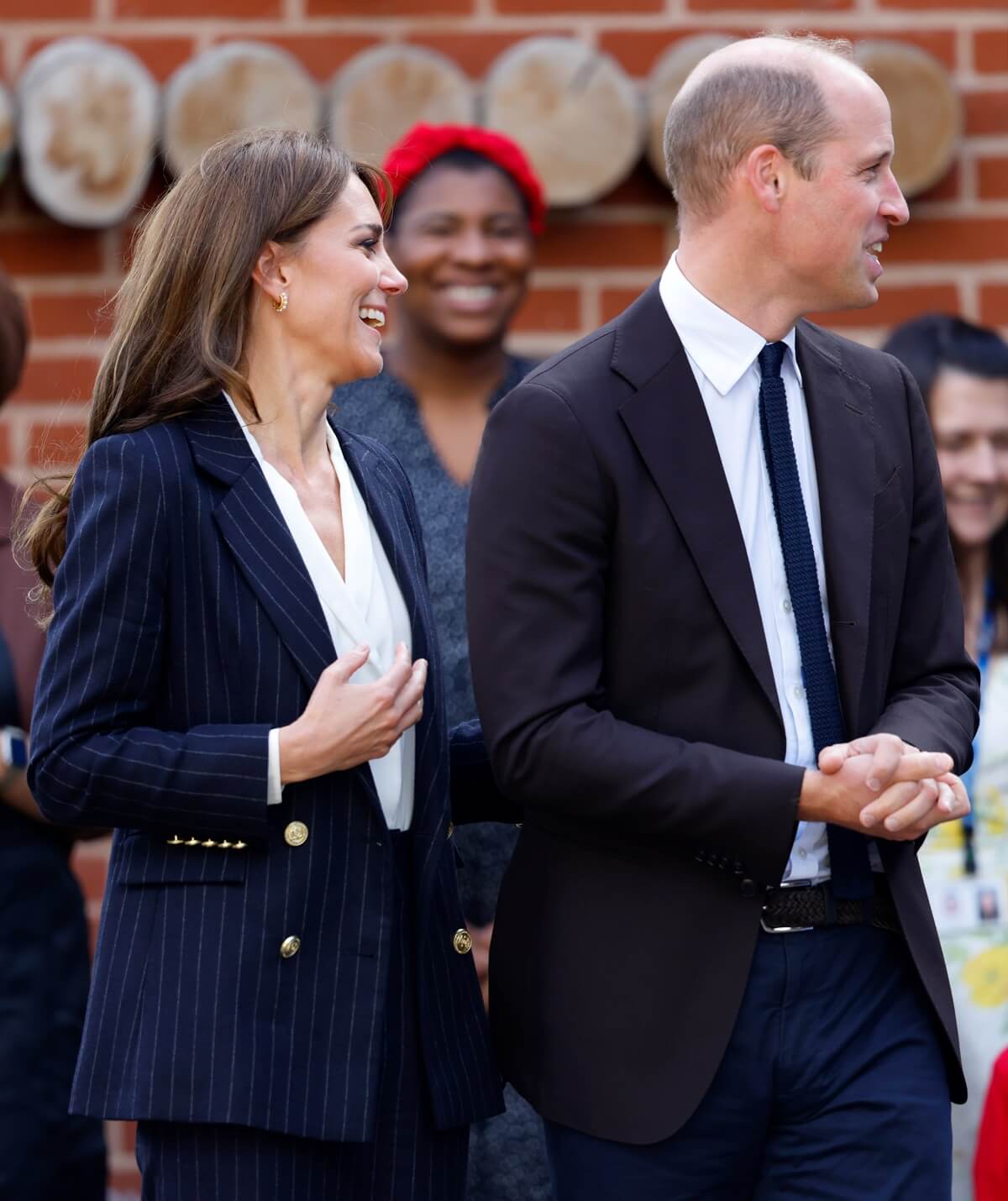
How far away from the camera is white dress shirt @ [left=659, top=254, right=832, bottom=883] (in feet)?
8.09

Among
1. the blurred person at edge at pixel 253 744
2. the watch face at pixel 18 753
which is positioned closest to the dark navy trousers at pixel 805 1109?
the blurred person at edge at pixel 253 744

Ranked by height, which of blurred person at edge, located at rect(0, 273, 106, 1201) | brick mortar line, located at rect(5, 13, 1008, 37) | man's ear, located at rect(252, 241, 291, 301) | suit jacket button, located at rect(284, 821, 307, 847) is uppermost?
brick mortar line, located at rect(5, 13, 1008, 37)

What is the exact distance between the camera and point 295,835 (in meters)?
2.40

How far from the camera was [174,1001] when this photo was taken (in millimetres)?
2363

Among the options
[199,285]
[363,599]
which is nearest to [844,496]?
[363,599]

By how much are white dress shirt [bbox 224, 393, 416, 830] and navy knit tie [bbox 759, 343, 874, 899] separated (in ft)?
1.55

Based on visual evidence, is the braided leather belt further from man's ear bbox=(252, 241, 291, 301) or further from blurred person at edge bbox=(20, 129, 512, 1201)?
man's ear bbox=(252, 241, 291, 301)

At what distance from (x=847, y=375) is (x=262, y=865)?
0.94 metres

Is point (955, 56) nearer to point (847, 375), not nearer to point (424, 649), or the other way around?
point (847, 375)

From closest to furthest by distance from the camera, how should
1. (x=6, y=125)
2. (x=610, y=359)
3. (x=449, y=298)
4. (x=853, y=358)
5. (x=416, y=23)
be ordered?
(x=610, y=359), (x=853, y=358), (x=449, y=298), (x=6, y=125), (x=416, y=23)

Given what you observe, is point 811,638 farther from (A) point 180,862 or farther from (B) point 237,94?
(B) point 237,94

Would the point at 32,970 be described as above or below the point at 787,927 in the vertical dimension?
below

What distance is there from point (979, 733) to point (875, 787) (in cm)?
139

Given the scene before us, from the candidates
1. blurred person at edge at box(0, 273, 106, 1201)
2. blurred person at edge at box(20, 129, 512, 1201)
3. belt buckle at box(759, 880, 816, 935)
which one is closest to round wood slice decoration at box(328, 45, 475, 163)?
blurred person at edge at box(0, 273, 106, 1201)
